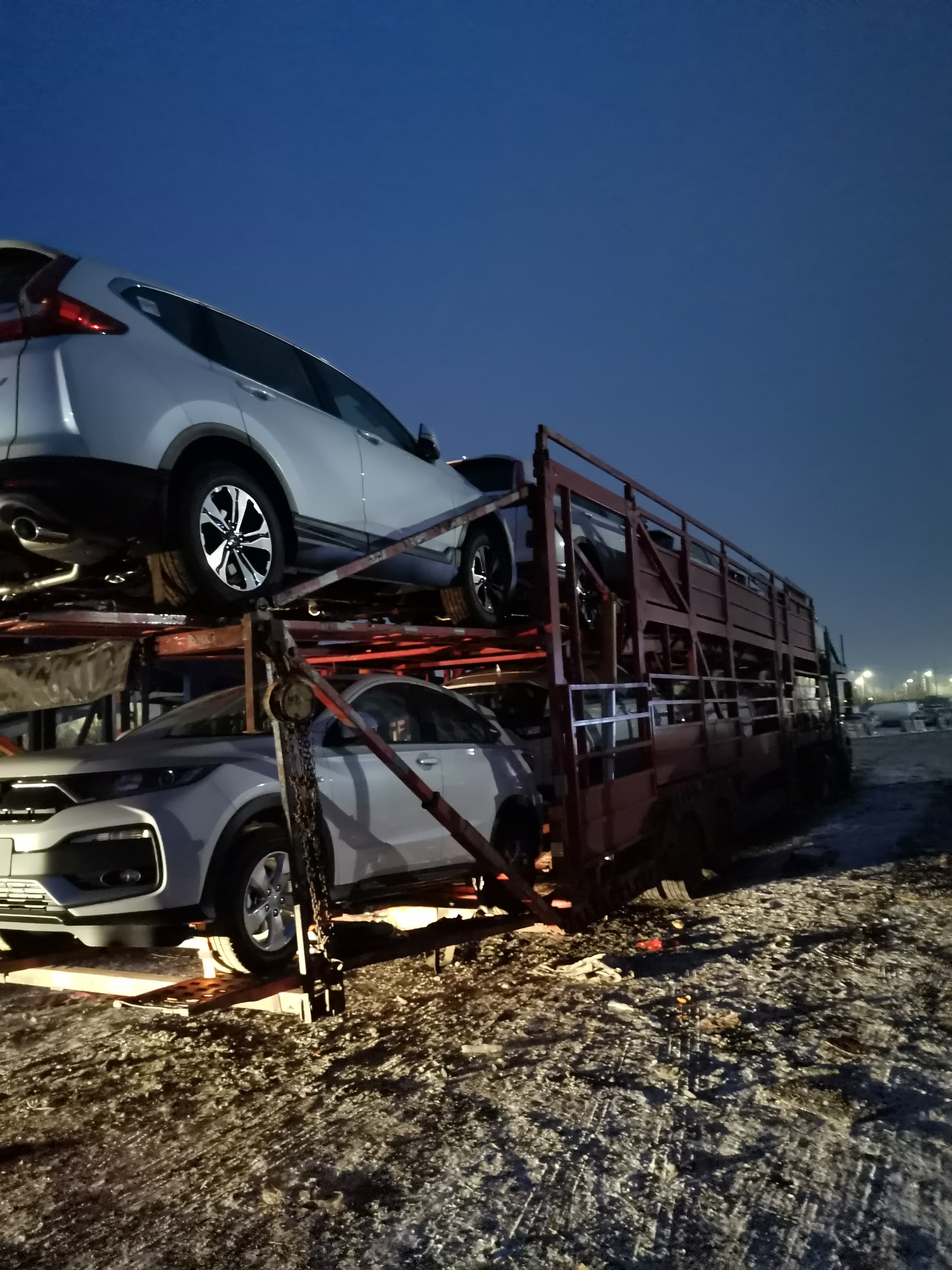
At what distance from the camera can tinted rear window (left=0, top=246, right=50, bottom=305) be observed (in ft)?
12.7

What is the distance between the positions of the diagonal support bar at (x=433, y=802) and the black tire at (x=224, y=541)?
51 centimetres

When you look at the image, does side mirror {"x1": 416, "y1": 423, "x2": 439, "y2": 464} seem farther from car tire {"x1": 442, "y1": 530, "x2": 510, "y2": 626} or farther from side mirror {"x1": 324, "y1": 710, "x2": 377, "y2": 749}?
side mirror {"x1": 324, "y1": 710, "x2": 377, "y2": 749}

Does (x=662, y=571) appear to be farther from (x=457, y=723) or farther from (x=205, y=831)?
(x=205, y=831)

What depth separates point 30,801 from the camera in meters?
3.92

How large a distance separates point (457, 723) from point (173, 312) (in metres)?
2.84

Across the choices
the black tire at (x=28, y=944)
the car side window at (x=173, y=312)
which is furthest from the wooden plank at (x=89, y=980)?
the car side window at (x=173, y=312)

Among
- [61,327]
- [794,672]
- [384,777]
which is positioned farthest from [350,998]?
[794,672]

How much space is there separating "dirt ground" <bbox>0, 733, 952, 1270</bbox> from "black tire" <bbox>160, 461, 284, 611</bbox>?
2.13 meters

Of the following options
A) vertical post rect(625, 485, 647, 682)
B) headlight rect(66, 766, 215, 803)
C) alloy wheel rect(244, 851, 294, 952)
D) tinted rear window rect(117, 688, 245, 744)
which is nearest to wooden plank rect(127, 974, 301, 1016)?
alloy wheel rect(244, 851, 294, 952)

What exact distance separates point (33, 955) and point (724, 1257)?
132 inches

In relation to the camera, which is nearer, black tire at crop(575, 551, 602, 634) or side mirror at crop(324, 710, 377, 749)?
side mirror at crop(324, 710, 377, 749)

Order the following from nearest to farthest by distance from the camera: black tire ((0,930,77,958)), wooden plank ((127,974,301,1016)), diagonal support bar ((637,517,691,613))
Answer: wooden plank ((127,974,301,1016)) < black tire ((0,930,77,958)) < diagonal support bar ((637,517,691,613))

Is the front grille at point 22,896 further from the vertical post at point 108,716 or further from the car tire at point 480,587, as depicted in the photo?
the vertical post at point 108,716

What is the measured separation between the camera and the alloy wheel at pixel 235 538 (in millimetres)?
4164
